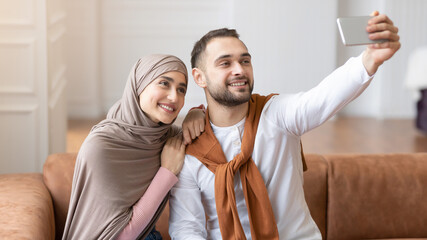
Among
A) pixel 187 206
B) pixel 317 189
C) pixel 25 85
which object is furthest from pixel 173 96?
pixel 25 85

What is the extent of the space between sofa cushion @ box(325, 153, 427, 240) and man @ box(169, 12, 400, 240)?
414mm

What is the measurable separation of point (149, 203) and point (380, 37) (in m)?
0.92

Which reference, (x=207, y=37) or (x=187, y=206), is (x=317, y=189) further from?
(x=207, y=37)

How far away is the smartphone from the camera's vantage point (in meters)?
1.71

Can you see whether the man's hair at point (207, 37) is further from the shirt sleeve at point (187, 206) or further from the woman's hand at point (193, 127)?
the shirt sleeve at point (187, 206)

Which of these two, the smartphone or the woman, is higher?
the smartphone

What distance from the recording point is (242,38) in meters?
6.30

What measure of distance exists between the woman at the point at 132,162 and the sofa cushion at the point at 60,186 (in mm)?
338

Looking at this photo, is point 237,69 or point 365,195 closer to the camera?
point 237,69

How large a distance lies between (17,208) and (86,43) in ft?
14.2

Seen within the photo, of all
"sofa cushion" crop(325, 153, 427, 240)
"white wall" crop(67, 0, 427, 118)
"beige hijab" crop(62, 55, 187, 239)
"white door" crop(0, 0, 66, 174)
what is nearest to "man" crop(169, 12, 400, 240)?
"beige hijab" crop(62, 55, 187, 239)

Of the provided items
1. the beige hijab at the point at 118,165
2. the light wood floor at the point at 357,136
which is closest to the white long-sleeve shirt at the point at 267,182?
the beige hijab at the point at 118,165

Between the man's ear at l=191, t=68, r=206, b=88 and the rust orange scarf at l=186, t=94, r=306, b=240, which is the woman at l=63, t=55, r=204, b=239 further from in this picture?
the rust orange scarf at l=186, t=94, r=306, b=240

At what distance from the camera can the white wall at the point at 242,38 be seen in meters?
6.28
